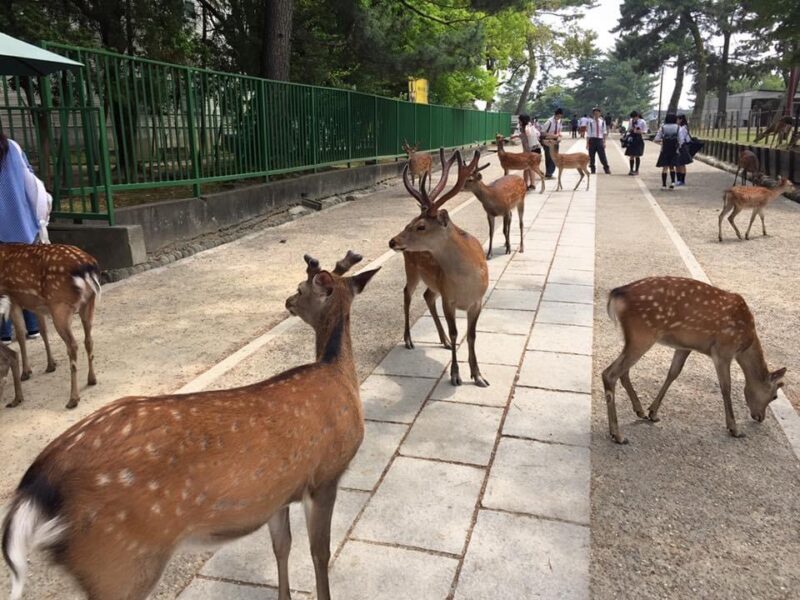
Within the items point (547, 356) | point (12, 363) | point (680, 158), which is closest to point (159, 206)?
point (12, 363)

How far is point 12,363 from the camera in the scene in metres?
3.99

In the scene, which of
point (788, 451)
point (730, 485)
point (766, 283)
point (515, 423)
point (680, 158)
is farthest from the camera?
point (680, 158)

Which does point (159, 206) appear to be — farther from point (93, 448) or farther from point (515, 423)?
point (93, 448)

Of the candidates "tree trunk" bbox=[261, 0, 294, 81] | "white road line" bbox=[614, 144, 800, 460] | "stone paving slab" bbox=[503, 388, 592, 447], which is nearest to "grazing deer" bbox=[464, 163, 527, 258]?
"white road line" bbox=[614, 144, 800, 460]

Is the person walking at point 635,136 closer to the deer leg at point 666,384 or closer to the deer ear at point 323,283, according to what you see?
the deer leg at point 666,384

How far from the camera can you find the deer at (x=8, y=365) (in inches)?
154

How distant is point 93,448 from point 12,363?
2.79 metres

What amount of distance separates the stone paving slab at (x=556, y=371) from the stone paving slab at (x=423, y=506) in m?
1.30

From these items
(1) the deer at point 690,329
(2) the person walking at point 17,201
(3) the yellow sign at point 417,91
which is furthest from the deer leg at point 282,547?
(3) the yellow sign at point 417,91

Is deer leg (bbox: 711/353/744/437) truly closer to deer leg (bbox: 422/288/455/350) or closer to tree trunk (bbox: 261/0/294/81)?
deer leg (bbox: 422/288/455/350)

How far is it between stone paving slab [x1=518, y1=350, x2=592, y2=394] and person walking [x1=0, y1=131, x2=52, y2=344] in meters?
4.04

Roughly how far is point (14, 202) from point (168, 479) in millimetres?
4197

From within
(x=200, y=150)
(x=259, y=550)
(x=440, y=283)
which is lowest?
(x=259, y=550)

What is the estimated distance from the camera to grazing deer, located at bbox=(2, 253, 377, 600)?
1.61 meters
